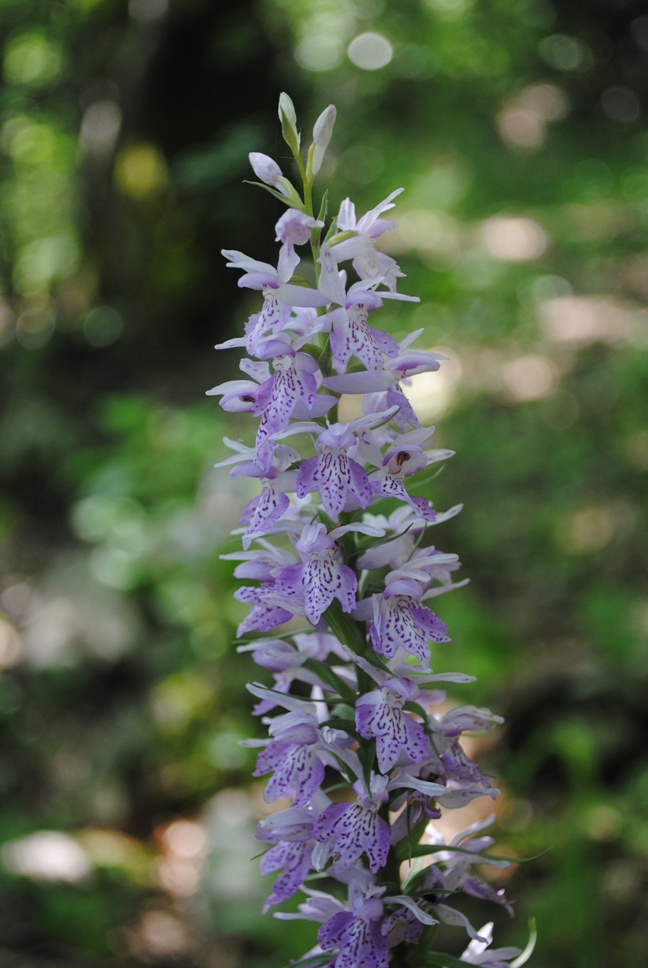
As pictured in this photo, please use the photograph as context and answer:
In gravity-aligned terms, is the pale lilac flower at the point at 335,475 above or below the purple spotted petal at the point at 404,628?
above

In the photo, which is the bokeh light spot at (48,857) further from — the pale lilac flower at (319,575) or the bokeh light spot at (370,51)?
the bokeh light spot at (370,51)

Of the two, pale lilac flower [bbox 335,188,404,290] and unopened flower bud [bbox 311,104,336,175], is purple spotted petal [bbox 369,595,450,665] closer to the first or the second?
pale lilac flower [bbox 335,188,404,290]

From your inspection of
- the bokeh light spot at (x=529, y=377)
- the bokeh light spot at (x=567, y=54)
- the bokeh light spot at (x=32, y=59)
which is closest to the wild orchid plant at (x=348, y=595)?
the bokeh light spot at (x=529, y=377)

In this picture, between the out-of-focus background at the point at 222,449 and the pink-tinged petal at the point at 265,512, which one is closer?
the pink-tinged petal at the point at 265,512

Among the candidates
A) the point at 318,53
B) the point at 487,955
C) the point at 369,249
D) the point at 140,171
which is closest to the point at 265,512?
the point at 369,249

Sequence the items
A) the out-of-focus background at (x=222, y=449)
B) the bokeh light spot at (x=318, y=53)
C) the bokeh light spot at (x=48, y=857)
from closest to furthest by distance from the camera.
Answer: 1. the out-of-focus background at (x=222, y=449)
2. the bokeh light spot at (x=48, y=857)
3. the bokeh light spot at (x=318, y=53)

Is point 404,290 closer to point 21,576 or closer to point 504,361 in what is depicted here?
point 504,361

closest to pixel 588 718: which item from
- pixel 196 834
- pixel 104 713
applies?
pixel 196 834
